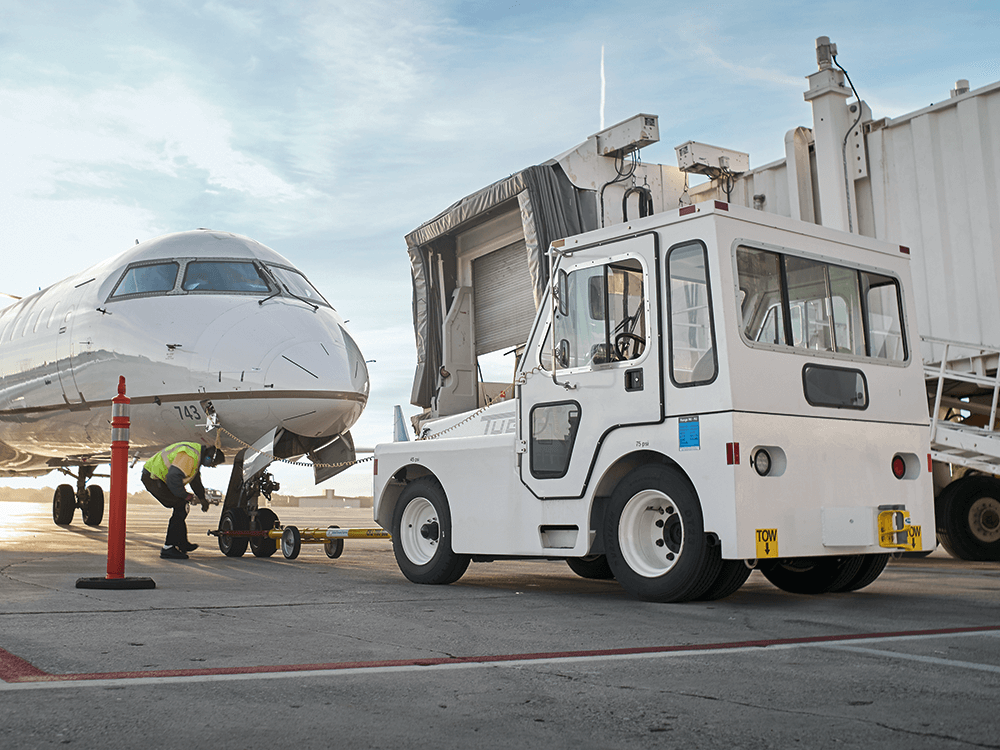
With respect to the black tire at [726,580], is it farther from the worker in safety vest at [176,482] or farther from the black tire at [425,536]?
the worker in safety vest at [176,482]

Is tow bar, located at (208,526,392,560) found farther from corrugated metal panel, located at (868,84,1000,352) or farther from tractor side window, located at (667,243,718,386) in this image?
corrugated metal panel, located at (868,84,1000,352)

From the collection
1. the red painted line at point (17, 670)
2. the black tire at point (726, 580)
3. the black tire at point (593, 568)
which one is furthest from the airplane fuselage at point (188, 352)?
the red painted line at point (17, 670)

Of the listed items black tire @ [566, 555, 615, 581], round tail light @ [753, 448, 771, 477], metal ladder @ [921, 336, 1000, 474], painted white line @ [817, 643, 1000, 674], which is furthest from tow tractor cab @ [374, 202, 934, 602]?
metal ladder @ [921, 336, 1000, 474]

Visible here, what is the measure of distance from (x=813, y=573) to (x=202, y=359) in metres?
6.33

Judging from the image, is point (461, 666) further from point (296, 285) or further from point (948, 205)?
point (296, 285)

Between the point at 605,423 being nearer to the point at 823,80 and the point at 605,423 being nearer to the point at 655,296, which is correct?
the point at 655,296

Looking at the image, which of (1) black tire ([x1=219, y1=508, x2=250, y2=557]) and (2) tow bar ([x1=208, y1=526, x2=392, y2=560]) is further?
(1) black tire ([x1=219, y1=508, x2=250, y2=557])

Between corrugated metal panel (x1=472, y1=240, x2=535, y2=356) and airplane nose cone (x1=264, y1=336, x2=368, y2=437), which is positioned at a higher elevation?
corrugated metal panel (x1=472, y1=240, x2=535, y2=356)

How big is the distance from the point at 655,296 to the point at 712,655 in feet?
9.64

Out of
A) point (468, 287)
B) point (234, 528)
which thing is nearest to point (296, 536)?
point (234, 528)

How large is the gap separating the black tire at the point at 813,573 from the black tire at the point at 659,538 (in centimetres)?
106

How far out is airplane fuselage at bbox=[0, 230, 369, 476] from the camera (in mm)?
10289

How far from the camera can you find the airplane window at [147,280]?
11.5 metres

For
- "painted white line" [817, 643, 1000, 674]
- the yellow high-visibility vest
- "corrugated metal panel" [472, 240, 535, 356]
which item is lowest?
"painted white line" [817, 643, 1000, 674]
